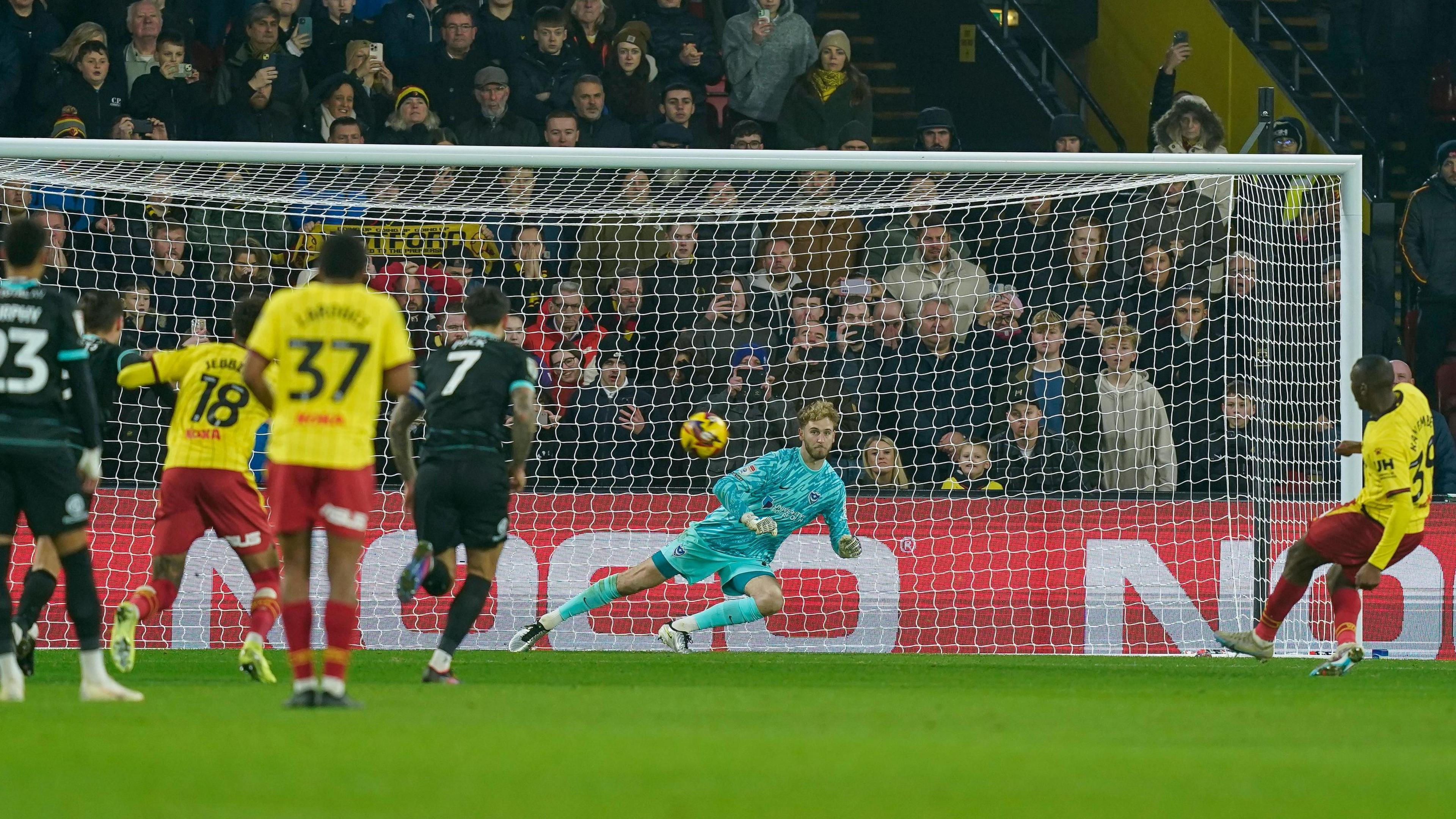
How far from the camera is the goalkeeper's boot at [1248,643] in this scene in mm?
11352

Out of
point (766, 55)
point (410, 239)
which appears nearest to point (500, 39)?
point (766, 55)

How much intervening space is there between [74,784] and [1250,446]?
33.3 feet

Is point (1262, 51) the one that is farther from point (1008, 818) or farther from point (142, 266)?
point (1008, 818)

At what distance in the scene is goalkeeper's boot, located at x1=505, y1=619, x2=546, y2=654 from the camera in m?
11.4

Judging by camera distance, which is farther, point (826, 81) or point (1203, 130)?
point (826, 81)

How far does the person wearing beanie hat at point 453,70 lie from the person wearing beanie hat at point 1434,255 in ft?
26.6

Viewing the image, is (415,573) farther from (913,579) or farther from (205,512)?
(913,579)

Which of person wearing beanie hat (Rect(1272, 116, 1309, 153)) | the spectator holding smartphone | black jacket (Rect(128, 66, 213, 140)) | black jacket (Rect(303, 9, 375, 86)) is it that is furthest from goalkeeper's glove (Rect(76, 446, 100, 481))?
person wearing beanie hat (Rect(1272, 116, 1309, 153))

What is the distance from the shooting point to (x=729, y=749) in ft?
19.8

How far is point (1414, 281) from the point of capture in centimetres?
1692

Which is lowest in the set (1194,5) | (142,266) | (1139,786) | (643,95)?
(1139,786)

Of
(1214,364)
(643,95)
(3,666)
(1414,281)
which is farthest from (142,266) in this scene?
(1414,281)

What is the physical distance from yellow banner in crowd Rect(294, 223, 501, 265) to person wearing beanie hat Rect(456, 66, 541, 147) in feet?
4.21

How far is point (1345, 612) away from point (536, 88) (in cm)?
799
